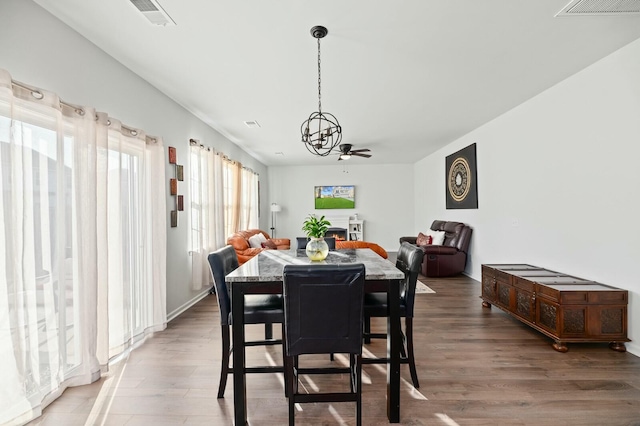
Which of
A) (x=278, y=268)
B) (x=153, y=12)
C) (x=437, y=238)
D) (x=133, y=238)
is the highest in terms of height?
(x=153, y=12)

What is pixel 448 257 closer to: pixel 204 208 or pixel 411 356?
pixel 411 356

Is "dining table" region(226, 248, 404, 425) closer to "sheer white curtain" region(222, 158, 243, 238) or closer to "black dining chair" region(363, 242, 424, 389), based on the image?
"black dining chair" region(363, 242, 424, 389)

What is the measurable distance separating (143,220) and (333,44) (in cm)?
261

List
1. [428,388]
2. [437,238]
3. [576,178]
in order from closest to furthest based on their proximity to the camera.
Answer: [428,388], [576,178], [437,238]

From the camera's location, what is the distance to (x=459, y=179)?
6.16m

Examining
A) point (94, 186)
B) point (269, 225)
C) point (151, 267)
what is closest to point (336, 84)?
point (94, 186)

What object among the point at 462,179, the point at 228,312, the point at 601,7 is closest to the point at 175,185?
the point at 228,312

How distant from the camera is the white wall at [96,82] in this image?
1947 mm

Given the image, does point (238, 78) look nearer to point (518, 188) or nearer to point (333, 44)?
point (333, 44)

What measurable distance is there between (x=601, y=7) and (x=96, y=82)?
400 centimetres

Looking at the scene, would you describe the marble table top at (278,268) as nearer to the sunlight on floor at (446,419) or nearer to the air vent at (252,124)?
the sunlight on floor at (446,419)

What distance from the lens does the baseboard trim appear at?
12.3 feet

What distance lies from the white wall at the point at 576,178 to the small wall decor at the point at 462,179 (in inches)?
19.4

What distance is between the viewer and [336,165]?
9430mm
